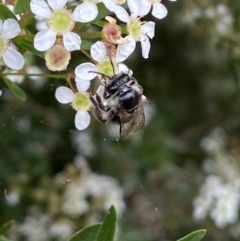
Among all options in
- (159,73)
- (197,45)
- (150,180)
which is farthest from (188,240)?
(197,45)

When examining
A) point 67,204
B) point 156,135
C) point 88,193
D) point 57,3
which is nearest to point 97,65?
point 57,3

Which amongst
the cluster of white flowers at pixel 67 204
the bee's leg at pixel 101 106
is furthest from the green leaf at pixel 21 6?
the cluster of white flowers at pixel 67 204

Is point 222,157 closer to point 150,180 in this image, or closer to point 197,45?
point 150,180

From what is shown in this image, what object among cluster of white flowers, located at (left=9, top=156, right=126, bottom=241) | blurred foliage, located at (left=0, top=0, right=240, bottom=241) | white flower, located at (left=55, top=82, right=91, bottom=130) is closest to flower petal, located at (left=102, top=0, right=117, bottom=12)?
white flower, located at (left=55, top=82, right=91, bottom=130)

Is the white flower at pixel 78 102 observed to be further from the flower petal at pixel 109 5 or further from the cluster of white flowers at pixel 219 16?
the cluster of white flowers at pixel 219 16

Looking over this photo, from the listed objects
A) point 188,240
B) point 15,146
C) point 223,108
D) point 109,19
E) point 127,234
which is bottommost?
point 223,108

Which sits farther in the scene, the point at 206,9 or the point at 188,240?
the point at 206,9
